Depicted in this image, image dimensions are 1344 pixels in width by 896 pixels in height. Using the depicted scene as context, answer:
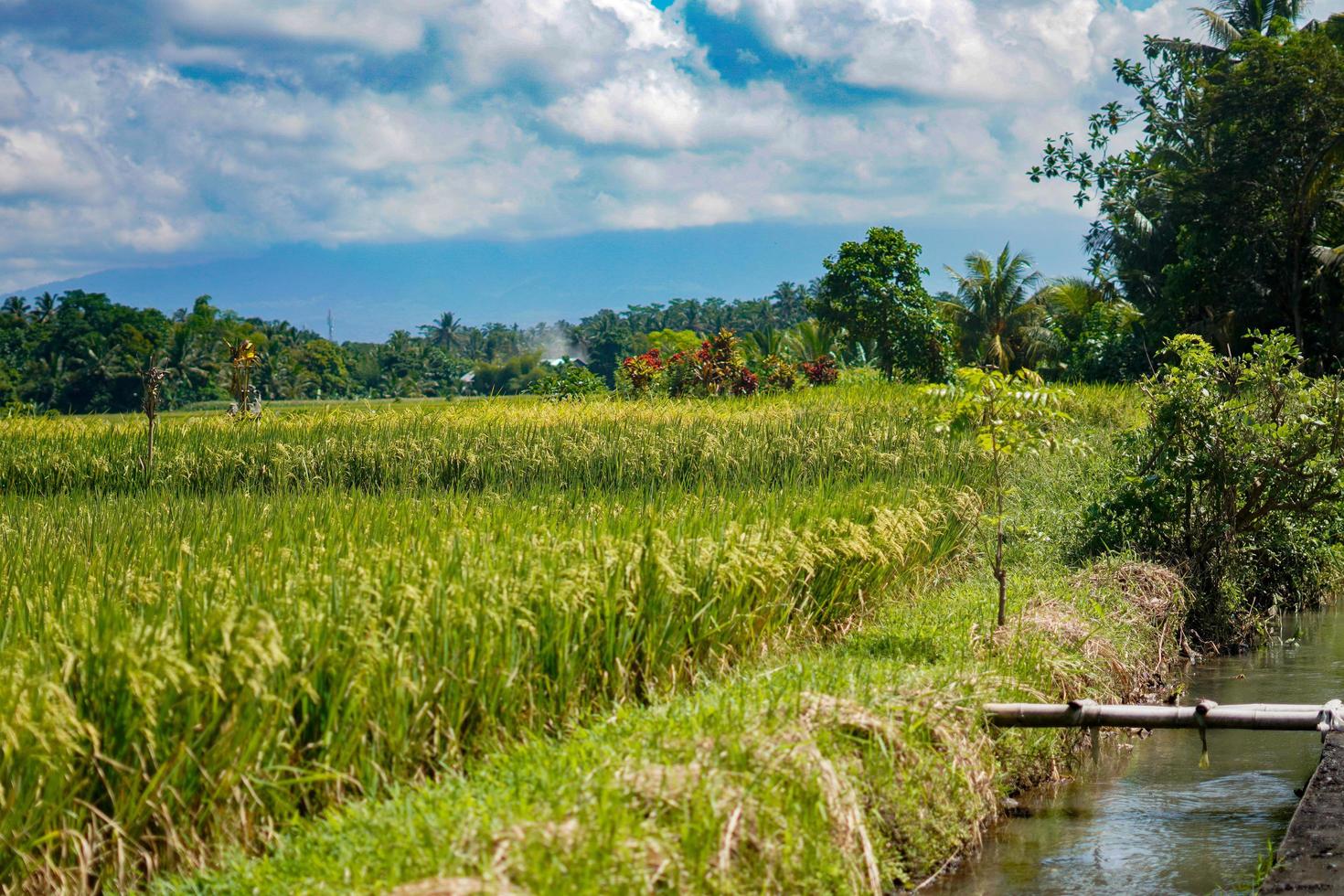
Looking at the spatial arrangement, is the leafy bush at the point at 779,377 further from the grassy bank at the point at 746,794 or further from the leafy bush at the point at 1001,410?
the grassy bank at the point at 746,794

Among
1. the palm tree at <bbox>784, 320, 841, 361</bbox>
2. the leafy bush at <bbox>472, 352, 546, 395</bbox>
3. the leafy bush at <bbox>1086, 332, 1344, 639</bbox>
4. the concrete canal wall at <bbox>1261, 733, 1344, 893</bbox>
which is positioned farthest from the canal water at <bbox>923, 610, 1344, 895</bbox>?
the leafy bush at <bbox>472, 352, 546, 395</bbox>

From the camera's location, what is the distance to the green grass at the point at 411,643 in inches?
157

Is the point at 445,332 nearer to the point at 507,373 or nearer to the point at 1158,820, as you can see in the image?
the point at 507,373

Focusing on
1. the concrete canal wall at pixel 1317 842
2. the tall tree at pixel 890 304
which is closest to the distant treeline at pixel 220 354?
the tall tree at pixel 890 304

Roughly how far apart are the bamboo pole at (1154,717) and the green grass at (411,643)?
0.81 ft

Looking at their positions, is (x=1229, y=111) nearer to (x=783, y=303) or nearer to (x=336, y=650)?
(x=336, y=650)

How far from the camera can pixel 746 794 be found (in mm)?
4039

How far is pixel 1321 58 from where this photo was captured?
2200 centimetres

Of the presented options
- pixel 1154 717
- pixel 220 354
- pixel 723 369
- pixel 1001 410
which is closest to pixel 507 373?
pixel 220 354

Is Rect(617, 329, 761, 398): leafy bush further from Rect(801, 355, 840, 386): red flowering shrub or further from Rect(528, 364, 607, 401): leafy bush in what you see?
Rect(801, 355, 840, 386): red flowering shrub

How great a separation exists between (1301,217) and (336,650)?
907 inches

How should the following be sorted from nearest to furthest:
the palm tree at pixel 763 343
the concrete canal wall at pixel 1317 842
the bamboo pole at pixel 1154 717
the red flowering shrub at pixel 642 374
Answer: the concrete canal wall at pixel 1317 842 < the bamboo pole at pixel 1154 717 < the red flowering shrub at pixel 642 374 < the palm tree at pixel 763 343

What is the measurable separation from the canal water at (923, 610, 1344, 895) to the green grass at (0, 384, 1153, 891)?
43 cm

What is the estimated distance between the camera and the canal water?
5230mm
